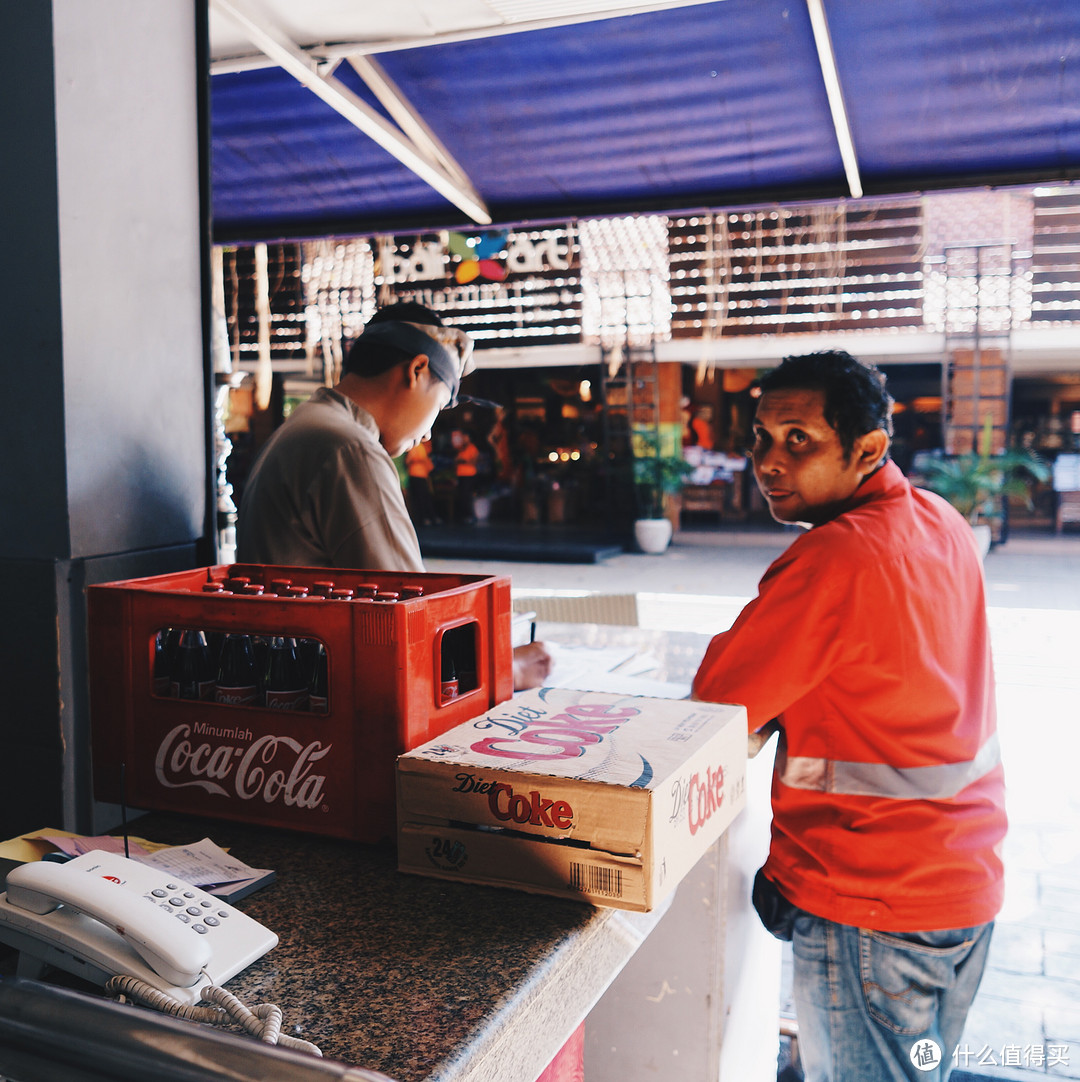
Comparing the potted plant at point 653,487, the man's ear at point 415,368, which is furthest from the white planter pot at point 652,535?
the man's ear at point 415,368

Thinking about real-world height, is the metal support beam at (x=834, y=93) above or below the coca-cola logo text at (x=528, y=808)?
above

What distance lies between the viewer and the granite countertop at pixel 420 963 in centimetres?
96

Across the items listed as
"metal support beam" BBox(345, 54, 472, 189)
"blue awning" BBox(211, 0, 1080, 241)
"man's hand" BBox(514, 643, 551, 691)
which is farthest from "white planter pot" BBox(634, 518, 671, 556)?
"man's hand" BBox(514, 643, 551, 691)

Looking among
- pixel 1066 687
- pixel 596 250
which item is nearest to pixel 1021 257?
pixel 596 250

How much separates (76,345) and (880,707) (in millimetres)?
1718

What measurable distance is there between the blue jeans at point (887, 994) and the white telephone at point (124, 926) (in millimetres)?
1185

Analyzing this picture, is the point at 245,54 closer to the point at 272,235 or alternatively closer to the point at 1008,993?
the point at 272,235

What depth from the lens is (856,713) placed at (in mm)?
1782

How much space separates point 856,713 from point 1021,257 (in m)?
14.5

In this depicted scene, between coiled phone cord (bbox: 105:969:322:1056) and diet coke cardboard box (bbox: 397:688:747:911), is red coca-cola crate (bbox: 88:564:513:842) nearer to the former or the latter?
diet coke cardboard box (bbox: 397:688:747:911)

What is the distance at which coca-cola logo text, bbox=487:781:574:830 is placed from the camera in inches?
46.2

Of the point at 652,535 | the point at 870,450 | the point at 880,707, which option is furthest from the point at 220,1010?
the point at 652,535

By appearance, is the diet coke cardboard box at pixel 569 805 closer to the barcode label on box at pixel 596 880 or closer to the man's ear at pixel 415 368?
the barcode label on box at pixel 596 880

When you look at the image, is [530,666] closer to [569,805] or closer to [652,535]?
[569,805]
